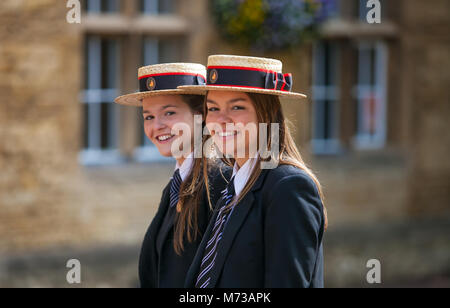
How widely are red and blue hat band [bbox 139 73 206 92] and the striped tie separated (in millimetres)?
344

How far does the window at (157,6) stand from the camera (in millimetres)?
6902

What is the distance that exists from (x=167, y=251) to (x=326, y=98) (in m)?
5.64

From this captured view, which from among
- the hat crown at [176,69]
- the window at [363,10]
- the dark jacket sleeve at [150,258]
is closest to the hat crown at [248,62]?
the hat crown at [176,69]

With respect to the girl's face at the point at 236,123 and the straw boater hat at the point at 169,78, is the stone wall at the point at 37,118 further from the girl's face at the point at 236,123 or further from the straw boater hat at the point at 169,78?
the girl's face at the point at 236,123

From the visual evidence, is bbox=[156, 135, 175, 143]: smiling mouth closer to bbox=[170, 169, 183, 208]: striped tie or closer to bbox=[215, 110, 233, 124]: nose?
bbox=[170, 169, 183, 208]: striped tie

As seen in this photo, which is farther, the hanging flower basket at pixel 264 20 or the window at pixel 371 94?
the window at pixel 371 94

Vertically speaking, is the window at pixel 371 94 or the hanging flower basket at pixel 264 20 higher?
the hanging flower basket at pixel 264 20

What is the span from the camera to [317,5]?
A: 704cm

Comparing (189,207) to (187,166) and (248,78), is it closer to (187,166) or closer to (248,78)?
(187,166)

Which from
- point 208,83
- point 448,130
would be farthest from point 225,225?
point 448,130

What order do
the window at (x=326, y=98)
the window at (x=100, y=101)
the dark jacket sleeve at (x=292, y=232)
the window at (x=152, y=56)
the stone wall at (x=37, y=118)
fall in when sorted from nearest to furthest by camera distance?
the dark jacket sleeve at (x=292, y=232) → the stone wall at (x=37, y=118) → the window at (x=100, y=101) → the window at (x=152, y=56) → the window at (x=326, y=98)

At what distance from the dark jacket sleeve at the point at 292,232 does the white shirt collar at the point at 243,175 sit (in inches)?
7.5

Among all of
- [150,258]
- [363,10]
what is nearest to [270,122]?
[150,258]
